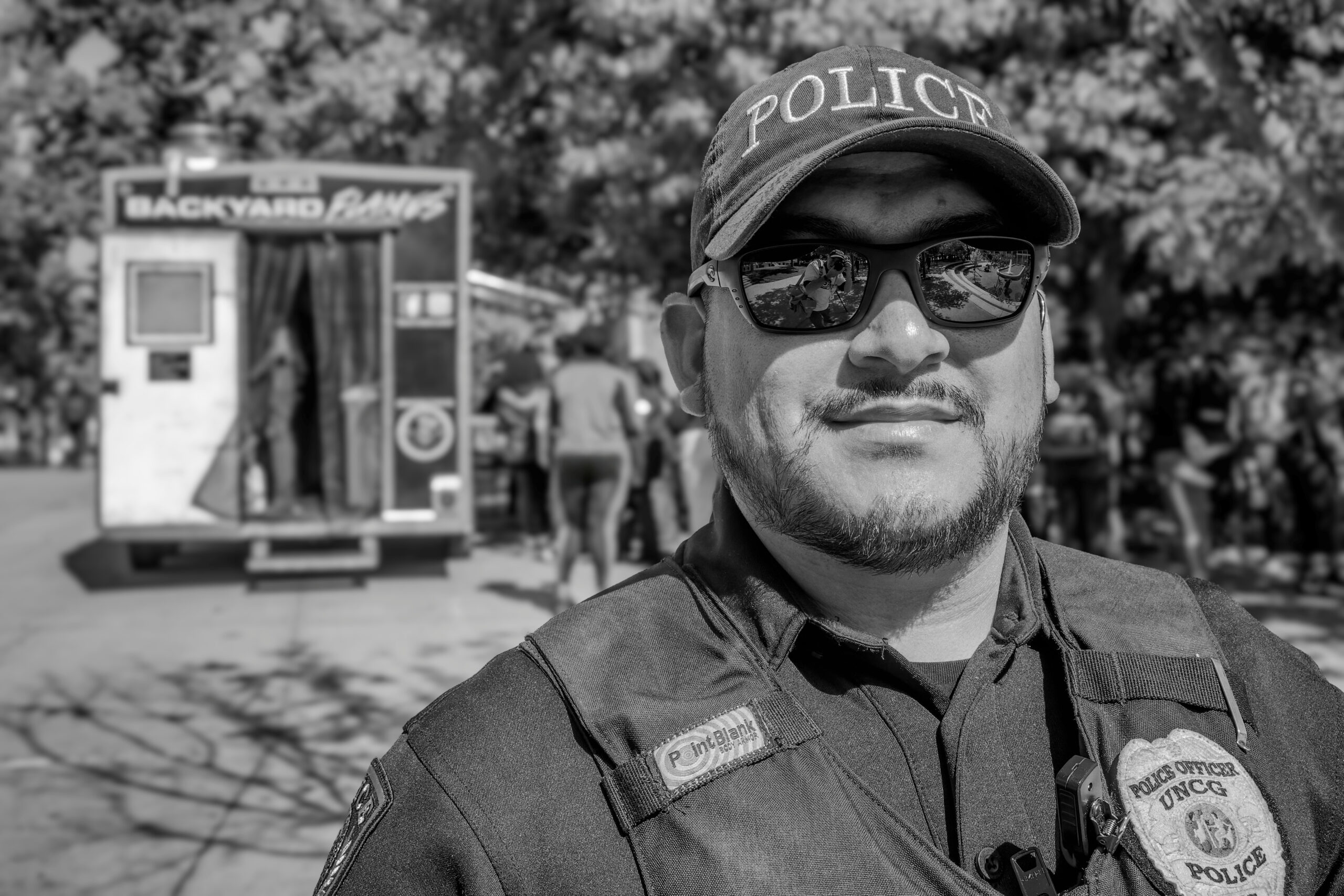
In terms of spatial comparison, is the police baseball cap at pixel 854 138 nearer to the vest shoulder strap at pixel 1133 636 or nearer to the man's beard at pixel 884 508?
the man's beard at pixel 884 508

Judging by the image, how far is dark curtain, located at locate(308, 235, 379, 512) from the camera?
33.6 ft

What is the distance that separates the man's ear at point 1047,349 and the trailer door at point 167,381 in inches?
351

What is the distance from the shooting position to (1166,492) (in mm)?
9391

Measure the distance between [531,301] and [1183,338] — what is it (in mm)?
7531

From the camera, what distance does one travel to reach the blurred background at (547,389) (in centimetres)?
535

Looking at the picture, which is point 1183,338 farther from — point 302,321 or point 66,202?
point 66,202

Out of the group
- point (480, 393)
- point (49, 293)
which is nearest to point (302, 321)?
point (480, 393)

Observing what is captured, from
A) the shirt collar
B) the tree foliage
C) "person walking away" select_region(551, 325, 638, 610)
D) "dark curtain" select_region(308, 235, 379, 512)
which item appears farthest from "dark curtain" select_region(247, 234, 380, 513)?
the shirt collar

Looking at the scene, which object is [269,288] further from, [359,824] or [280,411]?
[359,824]

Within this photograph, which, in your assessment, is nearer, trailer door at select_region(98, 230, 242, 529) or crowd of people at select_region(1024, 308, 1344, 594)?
crowd of people at select_region(1024, 308, 1344, 594)

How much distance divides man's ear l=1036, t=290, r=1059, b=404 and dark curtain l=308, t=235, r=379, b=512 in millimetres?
8880

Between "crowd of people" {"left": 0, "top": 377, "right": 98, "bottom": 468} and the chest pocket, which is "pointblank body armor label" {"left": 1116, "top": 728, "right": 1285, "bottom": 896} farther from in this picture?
"crowd of people" {"left": 0, "top": 377, "right": 98, "bottom": 468}

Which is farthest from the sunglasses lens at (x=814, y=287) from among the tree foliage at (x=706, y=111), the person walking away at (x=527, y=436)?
the person walking away at (x=527, y=436)

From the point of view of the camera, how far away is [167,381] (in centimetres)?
991
